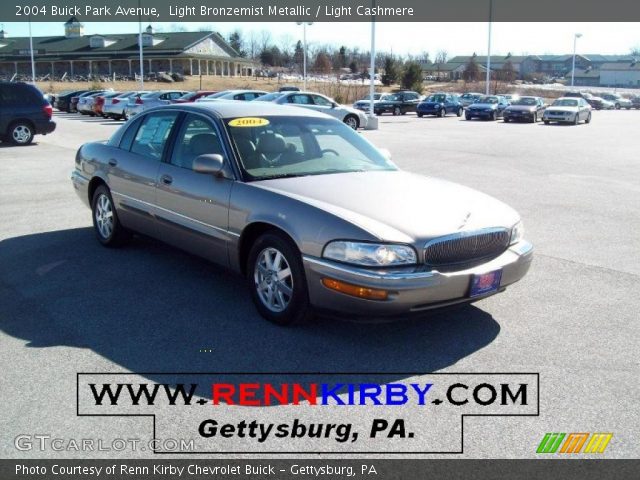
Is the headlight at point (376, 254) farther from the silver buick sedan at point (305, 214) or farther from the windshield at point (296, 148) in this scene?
the windshield at point (296, 148)

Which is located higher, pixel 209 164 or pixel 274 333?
pixel 209 164

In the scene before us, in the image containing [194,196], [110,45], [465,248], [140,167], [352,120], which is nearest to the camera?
[465,248]

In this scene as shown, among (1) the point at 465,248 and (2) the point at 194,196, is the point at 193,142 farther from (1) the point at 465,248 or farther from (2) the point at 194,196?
(1) the point at 465,248

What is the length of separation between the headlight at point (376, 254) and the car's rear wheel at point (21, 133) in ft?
58.0

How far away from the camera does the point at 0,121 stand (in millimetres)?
19141

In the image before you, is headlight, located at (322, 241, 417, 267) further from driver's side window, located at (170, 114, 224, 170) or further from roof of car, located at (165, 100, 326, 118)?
roof of car, located at (165, 100, 326, 118)

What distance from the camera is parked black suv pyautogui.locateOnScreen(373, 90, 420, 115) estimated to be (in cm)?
4231

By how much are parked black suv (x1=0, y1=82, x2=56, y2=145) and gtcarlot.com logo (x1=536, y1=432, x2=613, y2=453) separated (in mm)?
19094

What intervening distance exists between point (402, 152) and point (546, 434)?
1561 cm

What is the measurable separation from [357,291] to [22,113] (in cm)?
1787

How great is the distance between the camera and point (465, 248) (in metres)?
4.68

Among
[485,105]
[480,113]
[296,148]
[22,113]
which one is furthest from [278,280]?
[485,105]
